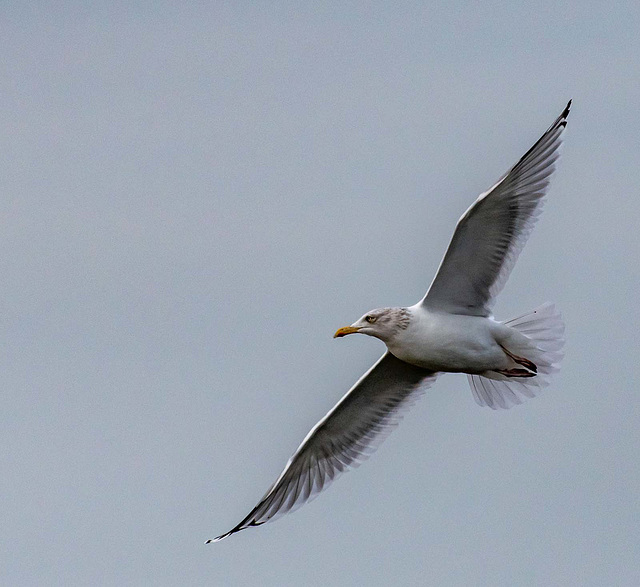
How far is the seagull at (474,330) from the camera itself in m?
11.6

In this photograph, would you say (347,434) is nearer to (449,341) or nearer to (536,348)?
(449,341)

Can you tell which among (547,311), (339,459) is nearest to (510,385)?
(547,311)

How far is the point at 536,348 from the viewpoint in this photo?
12172 millimetres

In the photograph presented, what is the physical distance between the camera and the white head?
465 inches

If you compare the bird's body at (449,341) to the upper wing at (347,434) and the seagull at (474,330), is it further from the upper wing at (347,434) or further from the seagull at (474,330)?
the upper wing at (347,434)

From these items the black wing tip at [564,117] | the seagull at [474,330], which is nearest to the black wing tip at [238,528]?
the seagull at [474,330]

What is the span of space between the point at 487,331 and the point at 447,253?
82 cm

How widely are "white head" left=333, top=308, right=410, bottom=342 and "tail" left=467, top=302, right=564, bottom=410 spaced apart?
0.97 metres

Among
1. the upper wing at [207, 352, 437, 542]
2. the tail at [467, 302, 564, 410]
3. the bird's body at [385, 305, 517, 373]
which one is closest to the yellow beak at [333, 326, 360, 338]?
the bird's body at [385, 305, 517, 373]

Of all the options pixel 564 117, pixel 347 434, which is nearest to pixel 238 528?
pixel 347 434

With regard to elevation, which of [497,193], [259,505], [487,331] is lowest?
[259,505]

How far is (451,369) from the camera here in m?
12.1

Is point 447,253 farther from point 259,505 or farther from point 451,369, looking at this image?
point 259,505

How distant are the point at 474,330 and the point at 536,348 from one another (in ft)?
2.16
